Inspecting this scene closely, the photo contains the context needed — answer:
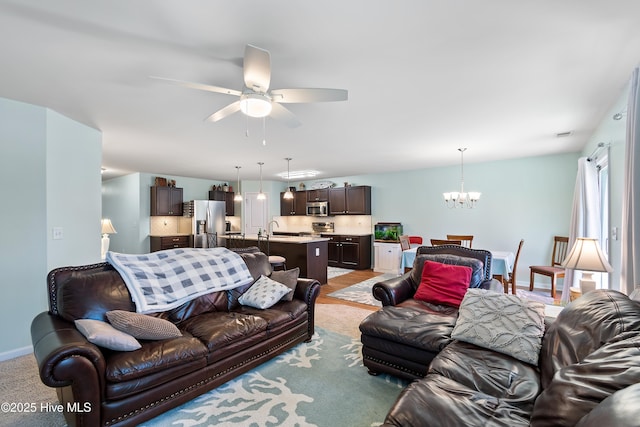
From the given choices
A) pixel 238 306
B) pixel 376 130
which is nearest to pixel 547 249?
pixel 376 130

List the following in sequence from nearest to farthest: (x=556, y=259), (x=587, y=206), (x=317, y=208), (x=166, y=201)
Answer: (x=587, y=206) < (x=556, y=259) < (x=166, y=201) < (x=317, y=208)

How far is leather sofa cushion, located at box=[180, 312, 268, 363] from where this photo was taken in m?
2.14

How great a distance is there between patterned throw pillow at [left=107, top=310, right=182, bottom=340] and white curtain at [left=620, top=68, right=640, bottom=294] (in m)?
3.19

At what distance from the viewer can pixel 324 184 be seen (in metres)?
8.51

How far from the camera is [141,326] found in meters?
1.97

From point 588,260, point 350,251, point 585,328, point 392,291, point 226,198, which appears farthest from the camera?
point 226,198

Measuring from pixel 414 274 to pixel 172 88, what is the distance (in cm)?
307

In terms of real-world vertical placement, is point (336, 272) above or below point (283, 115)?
below

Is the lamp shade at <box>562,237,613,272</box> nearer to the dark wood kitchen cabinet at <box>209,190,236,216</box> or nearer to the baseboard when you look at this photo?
the baseboard

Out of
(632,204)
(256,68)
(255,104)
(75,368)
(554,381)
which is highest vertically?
(256,68)

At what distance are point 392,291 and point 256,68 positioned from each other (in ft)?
7.57

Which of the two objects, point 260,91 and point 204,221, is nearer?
point 260,91

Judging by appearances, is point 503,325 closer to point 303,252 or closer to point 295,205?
point 303,252

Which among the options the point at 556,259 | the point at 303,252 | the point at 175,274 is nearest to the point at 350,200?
the point at 303,252
